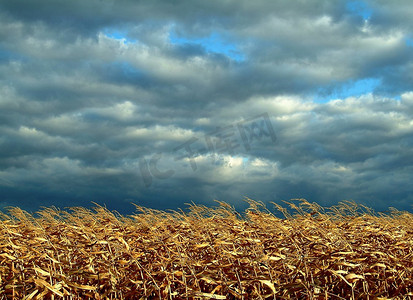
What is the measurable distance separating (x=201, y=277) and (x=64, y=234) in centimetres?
423

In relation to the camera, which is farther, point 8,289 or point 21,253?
point 21,253

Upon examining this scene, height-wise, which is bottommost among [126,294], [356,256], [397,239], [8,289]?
[397,239]

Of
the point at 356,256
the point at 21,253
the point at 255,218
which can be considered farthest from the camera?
the point at 255,218

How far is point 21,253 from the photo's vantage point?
6527 mm

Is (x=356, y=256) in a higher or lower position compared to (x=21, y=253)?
lower

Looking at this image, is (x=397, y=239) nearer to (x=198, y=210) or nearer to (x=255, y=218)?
(x=255, y=218)

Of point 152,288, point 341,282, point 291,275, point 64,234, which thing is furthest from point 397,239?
point 64,234

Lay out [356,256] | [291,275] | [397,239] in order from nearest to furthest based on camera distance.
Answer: [291,275] < [356,256] < [397,239]

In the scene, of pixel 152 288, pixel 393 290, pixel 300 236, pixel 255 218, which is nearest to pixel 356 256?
pixel 393 290

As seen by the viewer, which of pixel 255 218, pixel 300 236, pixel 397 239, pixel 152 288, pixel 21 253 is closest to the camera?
pixel 152 288

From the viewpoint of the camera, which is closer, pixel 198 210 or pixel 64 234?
pixel 64 234

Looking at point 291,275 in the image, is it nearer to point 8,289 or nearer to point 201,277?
point 201,277

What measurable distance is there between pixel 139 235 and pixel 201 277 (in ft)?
11.7

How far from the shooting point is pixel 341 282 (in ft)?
18.2
